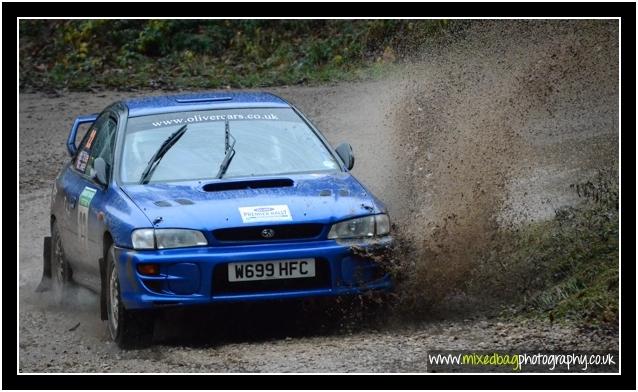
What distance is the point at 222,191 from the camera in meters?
8.55

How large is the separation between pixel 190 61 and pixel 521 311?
13.9 metres

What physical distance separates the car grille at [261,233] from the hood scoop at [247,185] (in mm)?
650

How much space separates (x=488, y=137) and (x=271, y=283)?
11.9 feet

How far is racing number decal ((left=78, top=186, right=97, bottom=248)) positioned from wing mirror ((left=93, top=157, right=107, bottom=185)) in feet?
0.44

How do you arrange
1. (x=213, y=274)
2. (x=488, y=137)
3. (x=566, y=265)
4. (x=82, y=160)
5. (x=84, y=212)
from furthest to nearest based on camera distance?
(x=488, y=137) → (x=82, y=160) → (x=84, y=212) → (x=566, y=265) → (x=213, y=274)

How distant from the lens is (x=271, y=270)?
7.94 metres

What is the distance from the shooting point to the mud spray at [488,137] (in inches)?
344

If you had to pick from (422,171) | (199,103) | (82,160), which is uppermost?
(199,103)

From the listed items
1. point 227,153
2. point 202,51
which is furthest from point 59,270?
point 202,51

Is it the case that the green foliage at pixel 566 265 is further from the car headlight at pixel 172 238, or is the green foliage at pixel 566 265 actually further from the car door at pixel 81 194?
the car door at pixel 81 194

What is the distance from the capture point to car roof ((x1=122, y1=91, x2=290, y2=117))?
967 centimetres

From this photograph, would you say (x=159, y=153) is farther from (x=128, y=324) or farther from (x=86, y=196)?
(x=128, y=324)

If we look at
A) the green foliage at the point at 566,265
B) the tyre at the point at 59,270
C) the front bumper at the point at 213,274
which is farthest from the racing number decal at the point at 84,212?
the green foliage at the point at 566,265

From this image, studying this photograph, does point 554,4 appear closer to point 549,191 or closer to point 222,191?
point 549,191
